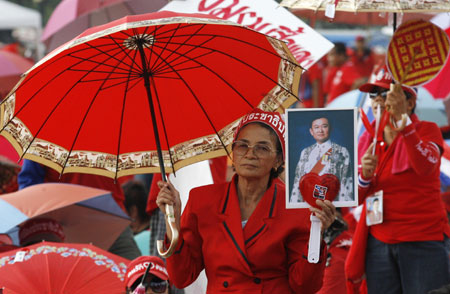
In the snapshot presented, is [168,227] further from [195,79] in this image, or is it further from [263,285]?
[195,79]

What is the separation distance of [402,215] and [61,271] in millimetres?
2142

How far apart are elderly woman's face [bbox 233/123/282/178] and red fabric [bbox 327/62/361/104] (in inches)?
333

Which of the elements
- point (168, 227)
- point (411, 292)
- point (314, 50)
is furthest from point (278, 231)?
point (314, 50)

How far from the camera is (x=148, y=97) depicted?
4.29m

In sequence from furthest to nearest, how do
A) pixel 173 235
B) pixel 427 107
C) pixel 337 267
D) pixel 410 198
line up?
pixel 427 107
pixel 337 267
pixel 410 198
pixel 173 235

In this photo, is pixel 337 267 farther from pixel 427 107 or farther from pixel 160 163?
pixel 427 107

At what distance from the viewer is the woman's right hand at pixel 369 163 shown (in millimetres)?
5543

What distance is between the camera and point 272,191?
14.0 ft

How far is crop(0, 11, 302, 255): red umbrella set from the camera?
14.1 feet

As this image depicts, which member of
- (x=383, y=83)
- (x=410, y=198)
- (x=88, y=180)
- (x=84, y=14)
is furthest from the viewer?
(x=84, y=14)

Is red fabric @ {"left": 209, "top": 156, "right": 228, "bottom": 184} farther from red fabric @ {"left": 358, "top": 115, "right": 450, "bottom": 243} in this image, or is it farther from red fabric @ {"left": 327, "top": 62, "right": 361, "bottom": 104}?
red fabric @ {"left": 327, "top": 62, "right": 361, "bottom": 104}

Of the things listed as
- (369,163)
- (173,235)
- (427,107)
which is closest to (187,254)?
(173,235)

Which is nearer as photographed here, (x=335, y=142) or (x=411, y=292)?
(x=335, y=142)

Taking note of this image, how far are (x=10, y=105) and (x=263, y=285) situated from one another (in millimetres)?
1512
